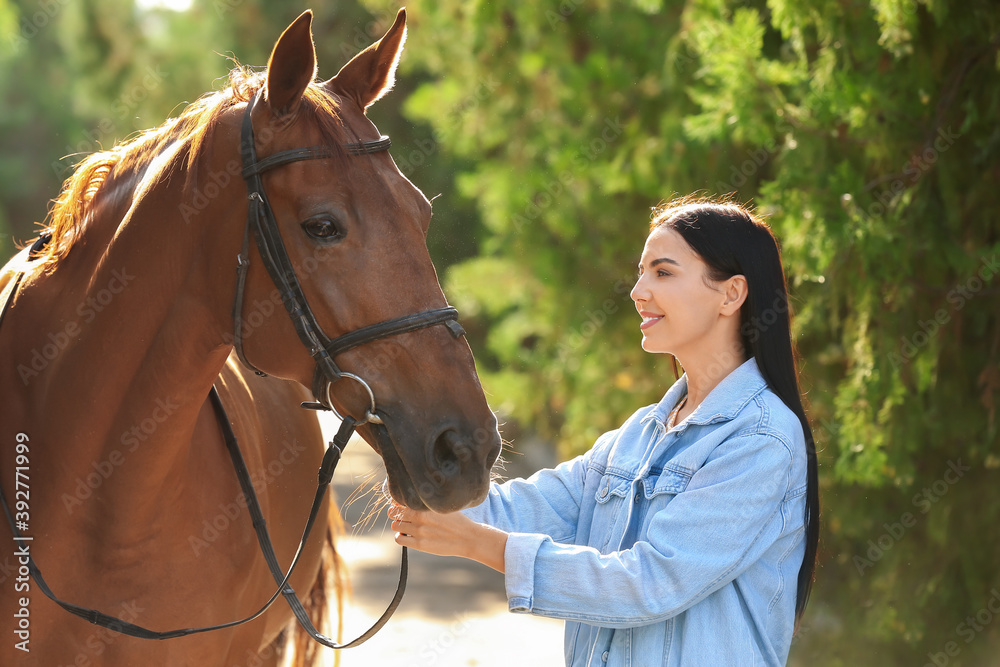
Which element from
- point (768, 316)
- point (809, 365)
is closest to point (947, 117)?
point (809, 365)

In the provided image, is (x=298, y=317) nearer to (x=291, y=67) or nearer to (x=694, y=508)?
(x=291, y=67)

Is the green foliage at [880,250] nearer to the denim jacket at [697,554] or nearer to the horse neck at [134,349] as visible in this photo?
the denim jacket at [697,554]

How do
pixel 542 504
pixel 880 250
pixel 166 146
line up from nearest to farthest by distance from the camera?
pixel 166 146 → pixel 542 504 → pixel 880 250

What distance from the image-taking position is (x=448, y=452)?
1650 mm

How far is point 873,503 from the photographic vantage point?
401cm

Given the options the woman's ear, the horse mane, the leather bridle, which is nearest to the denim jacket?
the woman's ear

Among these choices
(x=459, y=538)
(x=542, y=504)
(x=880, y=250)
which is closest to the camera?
(x=459, y=538)

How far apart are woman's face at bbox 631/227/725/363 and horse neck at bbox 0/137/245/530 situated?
889mm

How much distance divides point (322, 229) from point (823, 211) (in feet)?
8.06

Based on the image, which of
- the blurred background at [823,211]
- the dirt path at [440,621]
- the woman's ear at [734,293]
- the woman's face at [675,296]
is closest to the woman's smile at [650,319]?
the woman's face at [675,296]

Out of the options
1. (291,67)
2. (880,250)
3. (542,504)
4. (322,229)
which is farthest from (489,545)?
(880,250)

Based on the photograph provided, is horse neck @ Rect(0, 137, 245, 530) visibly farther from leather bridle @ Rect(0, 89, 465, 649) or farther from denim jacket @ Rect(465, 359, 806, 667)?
denim jacket @ Rect(465, 359, 806, 667)

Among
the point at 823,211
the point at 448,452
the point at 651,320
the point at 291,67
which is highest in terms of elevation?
the point at 823,211

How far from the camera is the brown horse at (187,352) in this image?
5.48 ft
